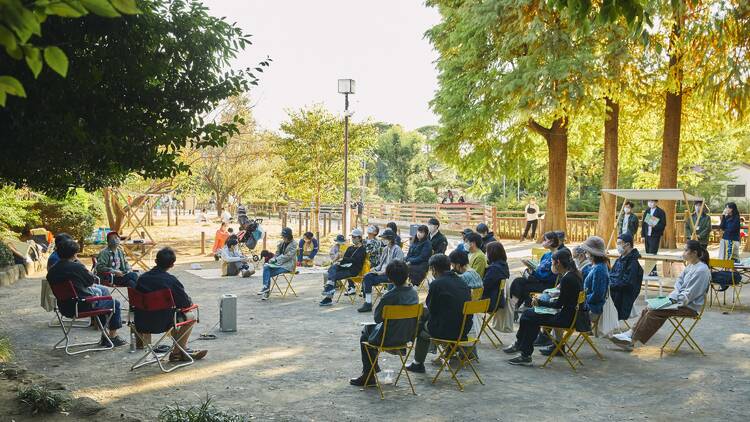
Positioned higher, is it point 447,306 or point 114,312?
point 447,306

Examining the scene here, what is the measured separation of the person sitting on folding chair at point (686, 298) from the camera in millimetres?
7824

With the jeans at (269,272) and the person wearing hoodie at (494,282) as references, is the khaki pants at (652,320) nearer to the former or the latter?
the person wearing hoodie at (494,282)

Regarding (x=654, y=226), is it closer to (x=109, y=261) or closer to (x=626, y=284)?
(x=626, y=284)

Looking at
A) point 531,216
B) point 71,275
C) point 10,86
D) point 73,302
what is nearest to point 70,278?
point 71,275

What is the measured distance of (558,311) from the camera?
730 cm

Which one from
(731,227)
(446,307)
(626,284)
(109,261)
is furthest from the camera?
(731,227)

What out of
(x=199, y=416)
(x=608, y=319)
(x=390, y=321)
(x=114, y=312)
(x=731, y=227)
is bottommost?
(x=199, y=416)

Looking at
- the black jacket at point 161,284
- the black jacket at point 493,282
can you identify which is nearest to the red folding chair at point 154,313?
the black jacket at point 161,284

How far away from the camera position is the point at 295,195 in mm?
27172

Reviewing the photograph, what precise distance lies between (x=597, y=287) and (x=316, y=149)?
1985 centimetres

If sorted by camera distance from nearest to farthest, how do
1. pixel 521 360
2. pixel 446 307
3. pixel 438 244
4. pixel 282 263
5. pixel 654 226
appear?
pixel 446 307
pixel 521 360
pixel 438 244
pixel 282 263
pixel 654 226

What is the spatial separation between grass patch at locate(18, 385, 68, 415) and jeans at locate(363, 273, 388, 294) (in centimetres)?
623

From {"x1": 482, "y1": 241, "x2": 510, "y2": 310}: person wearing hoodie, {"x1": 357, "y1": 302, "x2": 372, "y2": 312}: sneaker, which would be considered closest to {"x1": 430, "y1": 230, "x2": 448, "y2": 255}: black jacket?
{"x1": 357, "y1": 302, "x2": 372, "y2": 312}: sneaker

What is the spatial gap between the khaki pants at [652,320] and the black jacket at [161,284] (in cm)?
581
